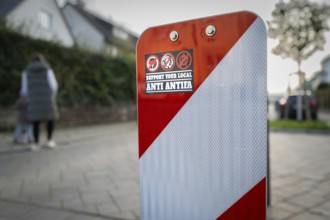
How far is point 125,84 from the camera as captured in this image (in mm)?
14859

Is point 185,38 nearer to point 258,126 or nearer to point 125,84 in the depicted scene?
point 258,126

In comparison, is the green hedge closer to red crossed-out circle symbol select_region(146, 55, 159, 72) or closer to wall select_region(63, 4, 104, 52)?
red crossed-out circle symbol select_region(146, 55, 159, 72)

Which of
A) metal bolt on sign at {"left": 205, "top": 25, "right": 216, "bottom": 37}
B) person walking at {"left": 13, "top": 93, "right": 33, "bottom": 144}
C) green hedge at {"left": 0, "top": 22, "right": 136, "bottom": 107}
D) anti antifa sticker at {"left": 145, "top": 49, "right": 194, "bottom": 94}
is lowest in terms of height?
person walking at {"left": 13, "top": 93, "right": 33, "bottom": 144}

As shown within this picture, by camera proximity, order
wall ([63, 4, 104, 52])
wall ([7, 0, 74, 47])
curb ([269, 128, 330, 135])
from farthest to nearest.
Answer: wall ([63, 4, 104, 52]) → wall ([7, 0, 74, 47]) → curb ([269, 128, 330, 135])

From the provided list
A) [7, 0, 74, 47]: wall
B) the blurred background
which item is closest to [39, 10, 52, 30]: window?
[7, 0, 74, 47]: wall

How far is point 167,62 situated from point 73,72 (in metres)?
11.0

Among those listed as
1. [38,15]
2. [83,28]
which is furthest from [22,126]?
[83,28]

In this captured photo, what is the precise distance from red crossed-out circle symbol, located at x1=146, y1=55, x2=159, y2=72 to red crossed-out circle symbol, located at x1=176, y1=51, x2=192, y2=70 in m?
0.12

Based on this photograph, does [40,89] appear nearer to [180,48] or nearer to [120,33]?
[180,48]

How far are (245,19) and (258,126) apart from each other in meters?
0.46

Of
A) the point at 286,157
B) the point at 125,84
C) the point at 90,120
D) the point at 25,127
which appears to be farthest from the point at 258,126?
the point at 125,84

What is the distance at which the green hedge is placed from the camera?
31.1 ft

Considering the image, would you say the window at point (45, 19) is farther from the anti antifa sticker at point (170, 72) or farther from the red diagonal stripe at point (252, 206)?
the red diagonal stripe at point (252, 206)

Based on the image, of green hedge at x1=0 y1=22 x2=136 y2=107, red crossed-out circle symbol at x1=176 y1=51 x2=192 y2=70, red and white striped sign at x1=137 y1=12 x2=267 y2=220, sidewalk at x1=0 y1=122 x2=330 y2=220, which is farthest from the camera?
green hedge at x1=0 y1=22 x2=136 y2=107
